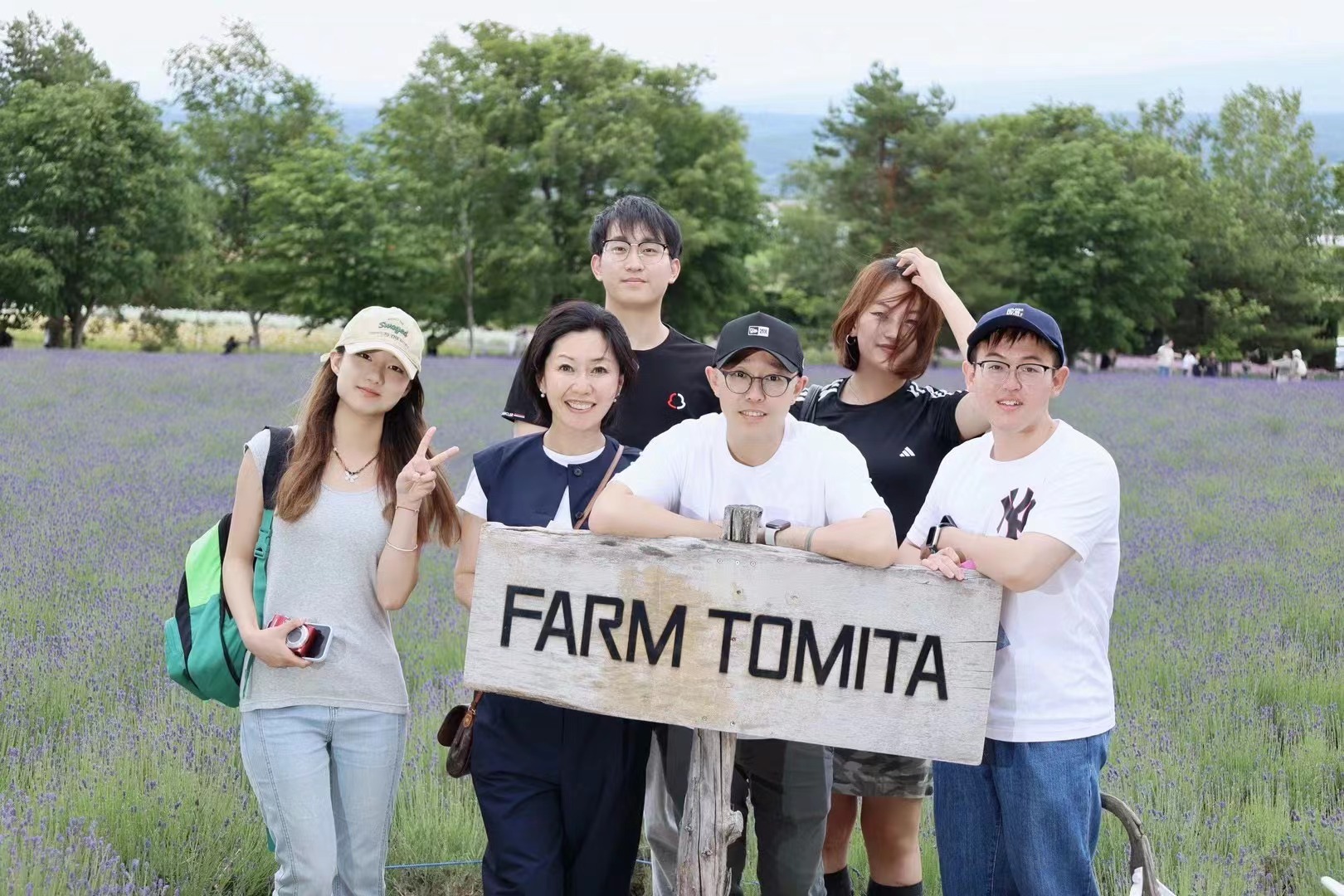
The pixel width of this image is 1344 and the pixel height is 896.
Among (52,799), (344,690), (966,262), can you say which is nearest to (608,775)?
(344,690)

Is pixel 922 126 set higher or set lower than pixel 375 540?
higher

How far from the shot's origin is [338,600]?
300 centimetres

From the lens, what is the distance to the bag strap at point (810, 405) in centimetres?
342

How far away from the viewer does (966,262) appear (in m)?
48.2

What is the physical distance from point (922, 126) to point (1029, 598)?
4936cm

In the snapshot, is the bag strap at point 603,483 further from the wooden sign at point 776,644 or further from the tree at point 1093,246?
the tree at point 1093,246

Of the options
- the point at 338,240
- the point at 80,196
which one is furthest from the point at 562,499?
the point at 338,240

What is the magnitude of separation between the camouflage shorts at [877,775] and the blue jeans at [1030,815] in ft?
1.80

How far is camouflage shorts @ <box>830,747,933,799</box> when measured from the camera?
335 centimetres

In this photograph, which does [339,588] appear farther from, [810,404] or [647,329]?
[810,404]

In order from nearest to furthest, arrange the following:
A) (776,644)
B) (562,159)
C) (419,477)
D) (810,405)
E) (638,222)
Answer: (776,644), (419,477), (810,405), (638,222), (562,159)

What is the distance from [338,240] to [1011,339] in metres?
47.3

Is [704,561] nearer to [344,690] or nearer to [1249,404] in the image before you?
[344,690]

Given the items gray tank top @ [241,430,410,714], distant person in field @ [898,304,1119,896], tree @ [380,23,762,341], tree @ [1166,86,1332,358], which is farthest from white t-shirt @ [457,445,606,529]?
tree @ [1166,86,1332,358]
